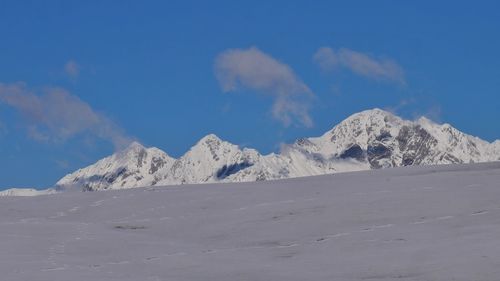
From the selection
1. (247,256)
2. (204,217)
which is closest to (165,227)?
(204,217)

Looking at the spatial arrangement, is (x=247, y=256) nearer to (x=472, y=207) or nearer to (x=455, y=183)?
(x=472, y=207)

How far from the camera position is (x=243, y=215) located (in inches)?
780

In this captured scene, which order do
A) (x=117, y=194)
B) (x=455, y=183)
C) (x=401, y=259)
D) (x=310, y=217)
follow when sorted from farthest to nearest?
(x=117, y=194)
(x=455, y=183)
(x=310, y=217)
(x=401, y=259)

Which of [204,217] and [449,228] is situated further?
[204,217]

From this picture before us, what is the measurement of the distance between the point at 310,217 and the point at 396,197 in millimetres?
1835

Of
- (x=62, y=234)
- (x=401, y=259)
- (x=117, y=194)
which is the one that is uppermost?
(x=117, y=194)

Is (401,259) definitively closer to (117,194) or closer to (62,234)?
(62,234)

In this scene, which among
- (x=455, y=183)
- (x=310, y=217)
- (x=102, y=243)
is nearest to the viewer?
(x=102, y=243)

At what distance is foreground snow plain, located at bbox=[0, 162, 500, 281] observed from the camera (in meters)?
14.5

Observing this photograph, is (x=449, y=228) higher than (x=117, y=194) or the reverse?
the reverse

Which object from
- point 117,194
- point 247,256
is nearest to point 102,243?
point 247,256

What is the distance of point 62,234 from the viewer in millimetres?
18438

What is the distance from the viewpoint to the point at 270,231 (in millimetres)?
18078

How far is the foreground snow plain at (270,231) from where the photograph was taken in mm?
14500
